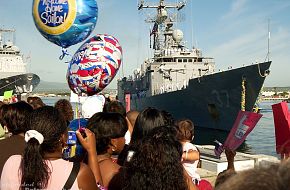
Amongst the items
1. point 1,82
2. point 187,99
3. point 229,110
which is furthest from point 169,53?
point 1,82

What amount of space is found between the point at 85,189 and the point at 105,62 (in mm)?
3751

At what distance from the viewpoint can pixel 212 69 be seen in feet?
102

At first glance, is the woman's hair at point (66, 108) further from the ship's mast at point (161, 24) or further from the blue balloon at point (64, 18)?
the ship's mast at point (161, 24)

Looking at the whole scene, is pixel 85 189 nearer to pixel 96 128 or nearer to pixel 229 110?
pixel 96 128

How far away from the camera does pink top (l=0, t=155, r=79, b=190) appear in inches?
88.3

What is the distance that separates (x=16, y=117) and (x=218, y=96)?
2065 centimetres

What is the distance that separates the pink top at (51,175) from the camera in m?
2.24

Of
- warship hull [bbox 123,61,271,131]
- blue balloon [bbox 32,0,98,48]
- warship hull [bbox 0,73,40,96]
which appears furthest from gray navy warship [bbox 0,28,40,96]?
blue balloon [bbox 32,0,98,48]


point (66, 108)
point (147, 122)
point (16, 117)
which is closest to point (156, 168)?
point (147, 122)

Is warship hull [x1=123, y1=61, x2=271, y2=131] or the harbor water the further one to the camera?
warship hull [x1=123, y1=61, x2=271, y2=131]

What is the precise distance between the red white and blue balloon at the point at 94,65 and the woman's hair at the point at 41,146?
3206 mm

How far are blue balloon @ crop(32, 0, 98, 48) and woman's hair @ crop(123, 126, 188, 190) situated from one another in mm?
4369

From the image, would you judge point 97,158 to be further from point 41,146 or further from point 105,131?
point 41,146

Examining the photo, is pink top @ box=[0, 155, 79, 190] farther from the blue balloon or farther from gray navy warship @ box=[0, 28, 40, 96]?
gray navy warship @ box=[0, 28, 40, 96]
